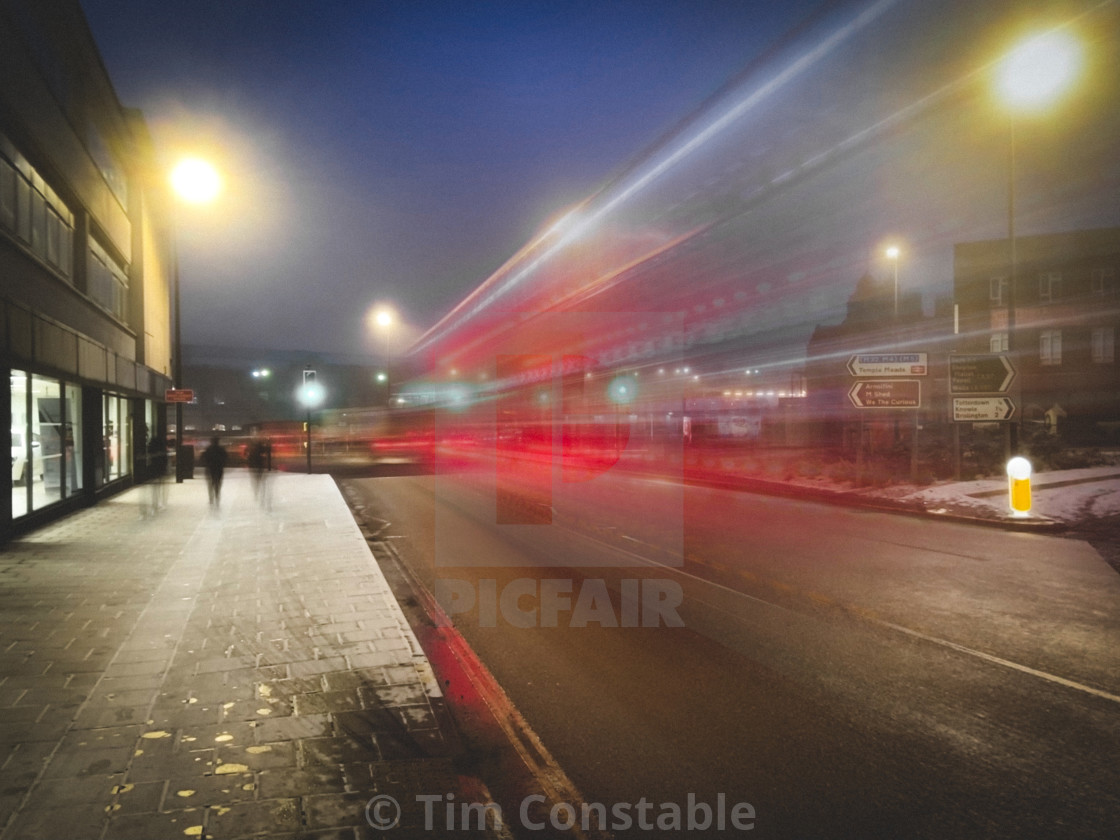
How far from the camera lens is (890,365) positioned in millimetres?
14898

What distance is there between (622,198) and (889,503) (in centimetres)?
1238

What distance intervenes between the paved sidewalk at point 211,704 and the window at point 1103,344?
44.2 m

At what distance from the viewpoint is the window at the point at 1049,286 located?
3969 cm

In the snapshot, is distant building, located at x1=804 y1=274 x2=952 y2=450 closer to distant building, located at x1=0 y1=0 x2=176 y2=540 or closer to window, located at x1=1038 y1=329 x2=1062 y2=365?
window, located at x1=1038 y1=329 x2=1062 y2=365

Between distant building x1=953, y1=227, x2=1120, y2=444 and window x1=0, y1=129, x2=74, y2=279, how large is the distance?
39915mm

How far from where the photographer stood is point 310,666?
505cm

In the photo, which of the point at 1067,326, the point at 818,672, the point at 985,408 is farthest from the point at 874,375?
the point at 1067,326

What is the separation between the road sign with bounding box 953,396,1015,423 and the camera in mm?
13492

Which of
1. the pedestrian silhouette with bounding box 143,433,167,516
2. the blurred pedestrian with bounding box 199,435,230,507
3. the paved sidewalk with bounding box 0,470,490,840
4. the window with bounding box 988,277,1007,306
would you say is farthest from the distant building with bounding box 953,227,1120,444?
the paved sidewalk with bounding box 0,470,490,840

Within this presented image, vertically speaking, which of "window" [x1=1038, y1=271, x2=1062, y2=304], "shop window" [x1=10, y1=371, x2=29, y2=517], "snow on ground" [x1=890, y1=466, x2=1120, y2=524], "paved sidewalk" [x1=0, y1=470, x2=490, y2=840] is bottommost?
"paved sidewalk" [x1=0, y1=470, x2=490, y2=840]

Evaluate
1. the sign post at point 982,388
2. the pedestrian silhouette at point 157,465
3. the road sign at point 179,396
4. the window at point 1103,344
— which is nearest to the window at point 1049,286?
the window at point 1103,344

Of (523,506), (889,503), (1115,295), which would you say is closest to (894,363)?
(889,503)

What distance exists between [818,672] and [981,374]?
11218 mm

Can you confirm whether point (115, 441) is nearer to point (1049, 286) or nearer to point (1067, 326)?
point (1067, 326)
